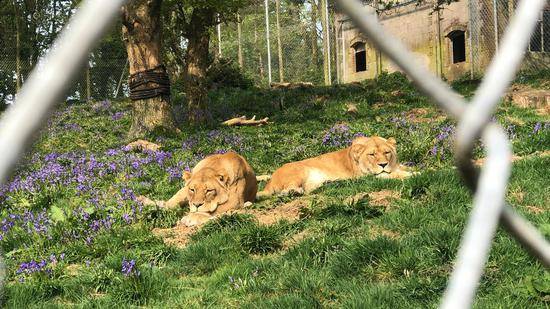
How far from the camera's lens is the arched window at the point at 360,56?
31047mm

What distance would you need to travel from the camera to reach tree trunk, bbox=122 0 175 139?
14.0 m

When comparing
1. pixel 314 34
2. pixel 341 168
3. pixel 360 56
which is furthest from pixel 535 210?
pixel 314 34

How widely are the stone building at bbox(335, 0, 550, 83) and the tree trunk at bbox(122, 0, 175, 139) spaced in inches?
342

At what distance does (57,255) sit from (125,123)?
12.4 meters

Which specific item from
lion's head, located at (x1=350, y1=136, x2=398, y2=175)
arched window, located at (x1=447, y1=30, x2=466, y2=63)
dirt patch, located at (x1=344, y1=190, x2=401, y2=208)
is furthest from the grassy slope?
arched window, located at (x1=447, y1=30, x2=466, y2=63)

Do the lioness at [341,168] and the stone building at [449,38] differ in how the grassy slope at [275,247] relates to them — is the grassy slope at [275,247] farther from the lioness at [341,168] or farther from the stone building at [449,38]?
the stone building at [449,38]

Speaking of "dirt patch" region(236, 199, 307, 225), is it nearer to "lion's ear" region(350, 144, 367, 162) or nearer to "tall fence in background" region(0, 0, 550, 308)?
"lion's ear" region(350, 144, 367, 162)

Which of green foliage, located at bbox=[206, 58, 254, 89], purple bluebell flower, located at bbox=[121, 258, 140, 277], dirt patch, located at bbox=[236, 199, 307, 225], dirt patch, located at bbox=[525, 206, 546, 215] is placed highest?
green foliage, located at bbox=[206, 58, 254, 89]

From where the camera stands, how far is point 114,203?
758 cm

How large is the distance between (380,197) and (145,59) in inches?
354

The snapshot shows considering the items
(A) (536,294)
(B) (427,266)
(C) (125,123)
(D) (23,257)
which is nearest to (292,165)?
(D) (23,257)

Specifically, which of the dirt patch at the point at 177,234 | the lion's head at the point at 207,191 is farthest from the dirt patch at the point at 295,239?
the lion's head at the point at 207,191

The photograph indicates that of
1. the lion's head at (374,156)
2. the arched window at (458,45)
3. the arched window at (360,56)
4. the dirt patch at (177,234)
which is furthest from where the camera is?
the arched window at (360,56)

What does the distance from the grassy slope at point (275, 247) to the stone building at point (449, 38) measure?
44.3 feet
